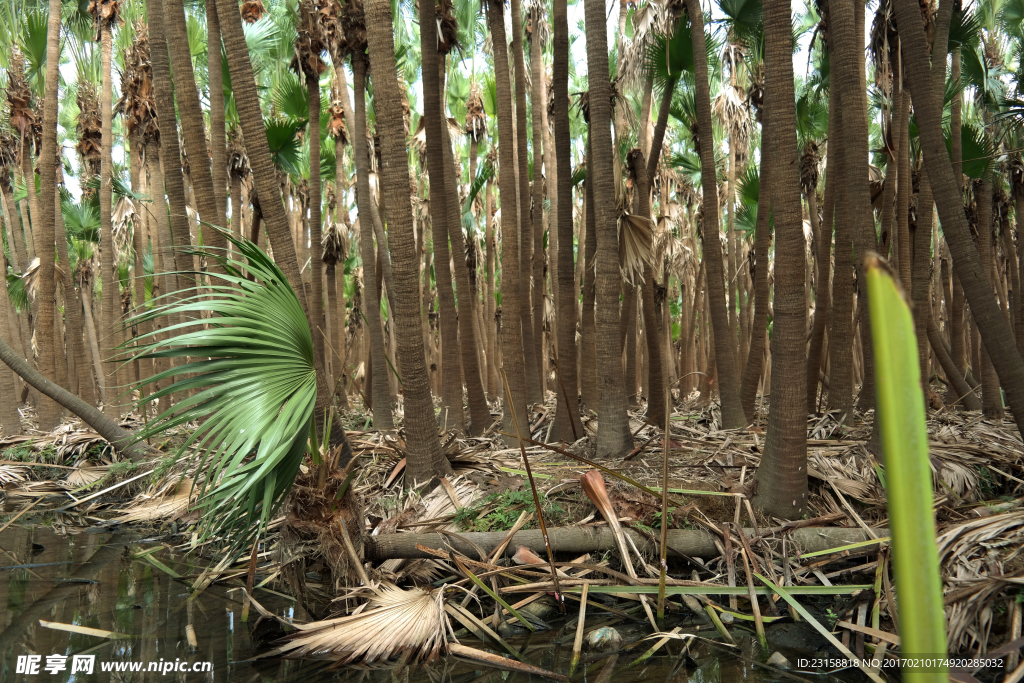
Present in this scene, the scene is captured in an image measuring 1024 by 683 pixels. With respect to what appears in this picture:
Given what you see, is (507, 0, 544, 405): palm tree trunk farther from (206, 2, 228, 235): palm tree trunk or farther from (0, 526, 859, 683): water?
(0, 526, 859, 683): water

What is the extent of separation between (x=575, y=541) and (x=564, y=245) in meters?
3.88

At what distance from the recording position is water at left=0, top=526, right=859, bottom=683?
3.61 m

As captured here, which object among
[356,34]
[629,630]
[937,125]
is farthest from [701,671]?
[356,34]

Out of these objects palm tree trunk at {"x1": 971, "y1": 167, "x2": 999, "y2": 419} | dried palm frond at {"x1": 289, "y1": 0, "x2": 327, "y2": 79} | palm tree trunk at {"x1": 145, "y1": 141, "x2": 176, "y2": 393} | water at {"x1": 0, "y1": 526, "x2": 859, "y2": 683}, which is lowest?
water at {"x1": 0, "y1": 526, "x2": 859, "y2": 683}

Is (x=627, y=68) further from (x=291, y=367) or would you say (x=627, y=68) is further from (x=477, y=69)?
(x=477, y=69)

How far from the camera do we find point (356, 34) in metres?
9.16

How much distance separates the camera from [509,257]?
779cm

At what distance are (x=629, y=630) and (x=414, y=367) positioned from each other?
277cm

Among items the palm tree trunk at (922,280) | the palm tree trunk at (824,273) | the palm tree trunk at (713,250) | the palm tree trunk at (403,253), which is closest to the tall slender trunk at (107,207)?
the palm tree trunk at (403,253)

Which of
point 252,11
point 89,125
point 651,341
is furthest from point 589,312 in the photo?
point 89,125

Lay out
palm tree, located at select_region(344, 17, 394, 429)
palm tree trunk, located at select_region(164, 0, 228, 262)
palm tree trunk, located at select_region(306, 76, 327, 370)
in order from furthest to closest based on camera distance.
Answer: palm tree trunk, located at select_region(306, 76, 327, 370), palm tree, located at select_region(344, 17, 394, 429), palm tree trunk, located at select_region(164, 0, 228, 262)

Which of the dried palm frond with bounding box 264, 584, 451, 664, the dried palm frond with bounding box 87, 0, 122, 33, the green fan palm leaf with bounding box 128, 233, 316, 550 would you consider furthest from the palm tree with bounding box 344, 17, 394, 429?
the green fan palm leaf with bounding box 128, 233, 316, 550

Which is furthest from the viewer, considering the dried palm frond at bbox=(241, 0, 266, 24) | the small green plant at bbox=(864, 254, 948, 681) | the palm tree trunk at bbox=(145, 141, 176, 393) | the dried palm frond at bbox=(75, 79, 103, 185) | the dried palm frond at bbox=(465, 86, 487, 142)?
the dried palm frond at bbox=(465, 86, 487, 142)

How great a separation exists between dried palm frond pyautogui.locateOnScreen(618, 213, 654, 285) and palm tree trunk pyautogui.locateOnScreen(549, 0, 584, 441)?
63cm
